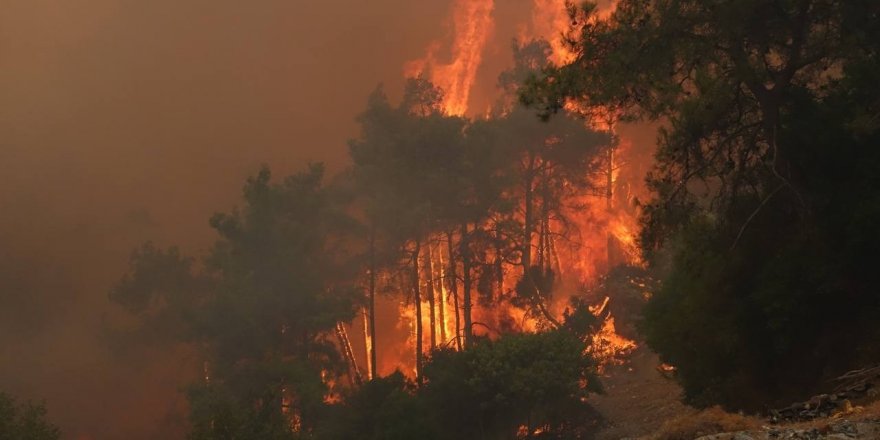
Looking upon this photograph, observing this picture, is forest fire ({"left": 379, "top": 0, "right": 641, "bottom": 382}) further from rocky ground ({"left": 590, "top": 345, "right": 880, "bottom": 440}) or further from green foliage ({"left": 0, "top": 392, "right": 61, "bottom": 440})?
green foliage ({"left": 0, "top": 392, "right": 61, "bottom": 440})

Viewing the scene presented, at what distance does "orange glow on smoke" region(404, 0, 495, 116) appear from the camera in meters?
79.9

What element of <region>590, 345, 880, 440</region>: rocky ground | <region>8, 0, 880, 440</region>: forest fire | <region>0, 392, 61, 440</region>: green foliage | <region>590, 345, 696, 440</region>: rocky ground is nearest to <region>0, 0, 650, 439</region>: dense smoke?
<region>8, 0, 880, 440</region>: forest fire

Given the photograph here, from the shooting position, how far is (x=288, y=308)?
4644 centimetres

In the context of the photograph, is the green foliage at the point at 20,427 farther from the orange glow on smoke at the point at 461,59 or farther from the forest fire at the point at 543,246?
the orange glow on smoke at the point at 461,59

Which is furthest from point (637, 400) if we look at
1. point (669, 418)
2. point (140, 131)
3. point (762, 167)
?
point (140, 131)

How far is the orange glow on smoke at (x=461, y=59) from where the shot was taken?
7988cm

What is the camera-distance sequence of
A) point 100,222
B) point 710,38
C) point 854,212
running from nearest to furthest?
point 854,212, point 710,38, point 100,222

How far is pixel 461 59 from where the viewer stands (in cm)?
8406

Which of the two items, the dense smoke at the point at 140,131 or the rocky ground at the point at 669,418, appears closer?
the rocky ground at the point at 669,418

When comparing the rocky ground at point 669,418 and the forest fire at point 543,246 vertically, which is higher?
the forest fire at point 543,246

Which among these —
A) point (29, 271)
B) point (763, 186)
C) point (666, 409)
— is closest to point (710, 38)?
point (763, 186)

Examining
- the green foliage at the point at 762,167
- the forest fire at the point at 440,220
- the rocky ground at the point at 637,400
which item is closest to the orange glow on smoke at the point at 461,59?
the forest fire at the point at 440,220

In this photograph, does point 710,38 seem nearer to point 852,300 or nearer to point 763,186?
point 763,186

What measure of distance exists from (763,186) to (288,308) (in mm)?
34464
